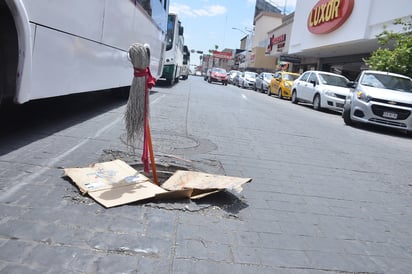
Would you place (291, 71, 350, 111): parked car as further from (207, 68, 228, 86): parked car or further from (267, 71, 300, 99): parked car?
(207, 68, 228, 86): parked car

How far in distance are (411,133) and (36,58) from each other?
11701 mm

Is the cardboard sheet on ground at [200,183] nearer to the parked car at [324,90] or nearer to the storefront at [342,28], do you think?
the parked car at [324,90]

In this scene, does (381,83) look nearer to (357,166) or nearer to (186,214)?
(357,166)

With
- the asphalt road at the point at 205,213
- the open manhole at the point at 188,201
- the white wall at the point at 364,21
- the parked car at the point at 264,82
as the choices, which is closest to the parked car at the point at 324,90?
the white wall at the point at 364,21

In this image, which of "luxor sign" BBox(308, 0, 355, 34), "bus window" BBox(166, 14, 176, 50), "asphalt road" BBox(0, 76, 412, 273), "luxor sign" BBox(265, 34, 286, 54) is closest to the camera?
"asphalt road" BBox(0, 76, 412, 273)

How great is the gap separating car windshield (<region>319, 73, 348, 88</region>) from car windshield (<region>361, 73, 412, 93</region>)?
159 inches

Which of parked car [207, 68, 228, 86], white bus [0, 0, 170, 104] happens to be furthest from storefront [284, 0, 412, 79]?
white bus [0, 0, 170, 104]

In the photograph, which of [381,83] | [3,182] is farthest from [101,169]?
[381,83]

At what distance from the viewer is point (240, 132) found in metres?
8.19

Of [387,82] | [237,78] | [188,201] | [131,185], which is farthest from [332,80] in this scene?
[237,78]

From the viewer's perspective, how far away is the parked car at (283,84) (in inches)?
927

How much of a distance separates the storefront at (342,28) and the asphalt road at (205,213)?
16024mm

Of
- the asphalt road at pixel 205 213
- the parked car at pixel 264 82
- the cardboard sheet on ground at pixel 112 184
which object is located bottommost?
the asphalt road at pixel 205 213

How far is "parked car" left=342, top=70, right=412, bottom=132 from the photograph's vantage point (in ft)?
36.8
